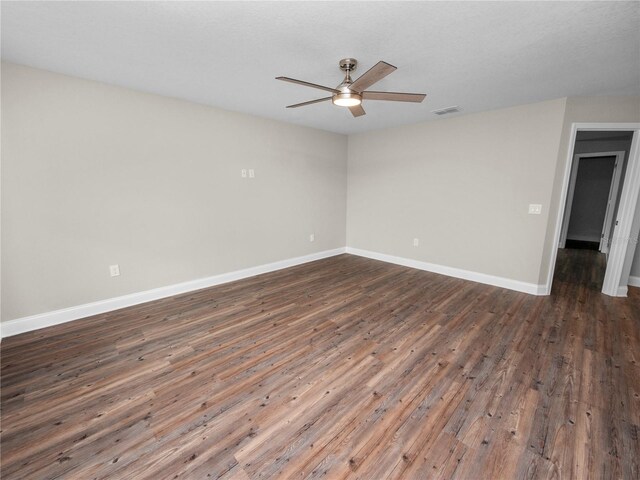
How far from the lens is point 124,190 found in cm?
304

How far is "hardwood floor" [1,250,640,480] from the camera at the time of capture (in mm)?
1417

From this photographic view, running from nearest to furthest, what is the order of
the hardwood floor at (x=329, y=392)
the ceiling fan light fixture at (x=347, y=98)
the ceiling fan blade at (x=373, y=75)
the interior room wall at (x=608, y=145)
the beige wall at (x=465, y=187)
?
1. the hardwood floor at (x=329, y=392)
2. the ceiling fan blade at (x=373, y=75)
3. the ceiling fan light fixture at (x=347, y=98)
4. the beige wall at (x=465, y=187)
5. the interior room wall at (x=608, y=145)

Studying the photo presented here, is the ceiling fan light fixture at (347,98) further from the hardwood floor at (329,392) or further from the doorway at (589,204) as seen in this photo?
the doorway at (589,204)

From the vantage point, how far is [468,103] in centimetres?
340

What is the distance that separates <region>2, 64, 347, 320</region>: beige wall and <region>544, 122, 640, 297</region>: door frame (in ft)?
12.3

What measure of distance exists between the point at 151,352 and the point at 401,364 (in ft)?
6.99

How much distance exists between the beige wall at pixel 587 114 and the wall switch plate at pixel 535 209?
12 centimetres

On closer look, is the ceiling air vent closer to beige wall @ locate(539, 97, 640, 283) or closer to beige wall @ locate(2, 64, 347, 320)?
beige wall @ locate(539, 97, 640, 283)

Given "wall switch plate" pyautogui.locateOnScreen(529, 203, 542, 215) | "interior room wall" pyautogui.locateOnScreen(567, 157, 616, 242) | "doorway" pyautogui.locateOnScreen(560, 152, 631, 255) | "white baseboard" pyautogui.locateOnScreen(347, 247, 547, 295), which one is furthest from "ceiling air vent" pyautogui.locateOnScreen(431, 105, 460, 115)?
"interior room wall" pyautogui.locateOnScreen(567, 157, 616, 242)

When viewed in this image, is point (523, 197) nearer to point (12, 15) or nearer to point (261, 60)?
point (261, 60)

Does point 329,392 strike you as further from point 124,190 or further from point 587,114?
point 587,114

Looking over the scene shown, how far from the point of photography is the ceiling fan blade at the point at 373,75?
1765 mm

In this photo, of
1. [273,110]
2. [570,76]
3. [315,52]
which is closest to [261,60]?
[315,52]

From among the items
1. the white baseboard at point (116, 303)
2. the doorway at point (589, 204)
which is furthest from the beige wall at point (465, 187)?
the doorway at point (589, 204)
